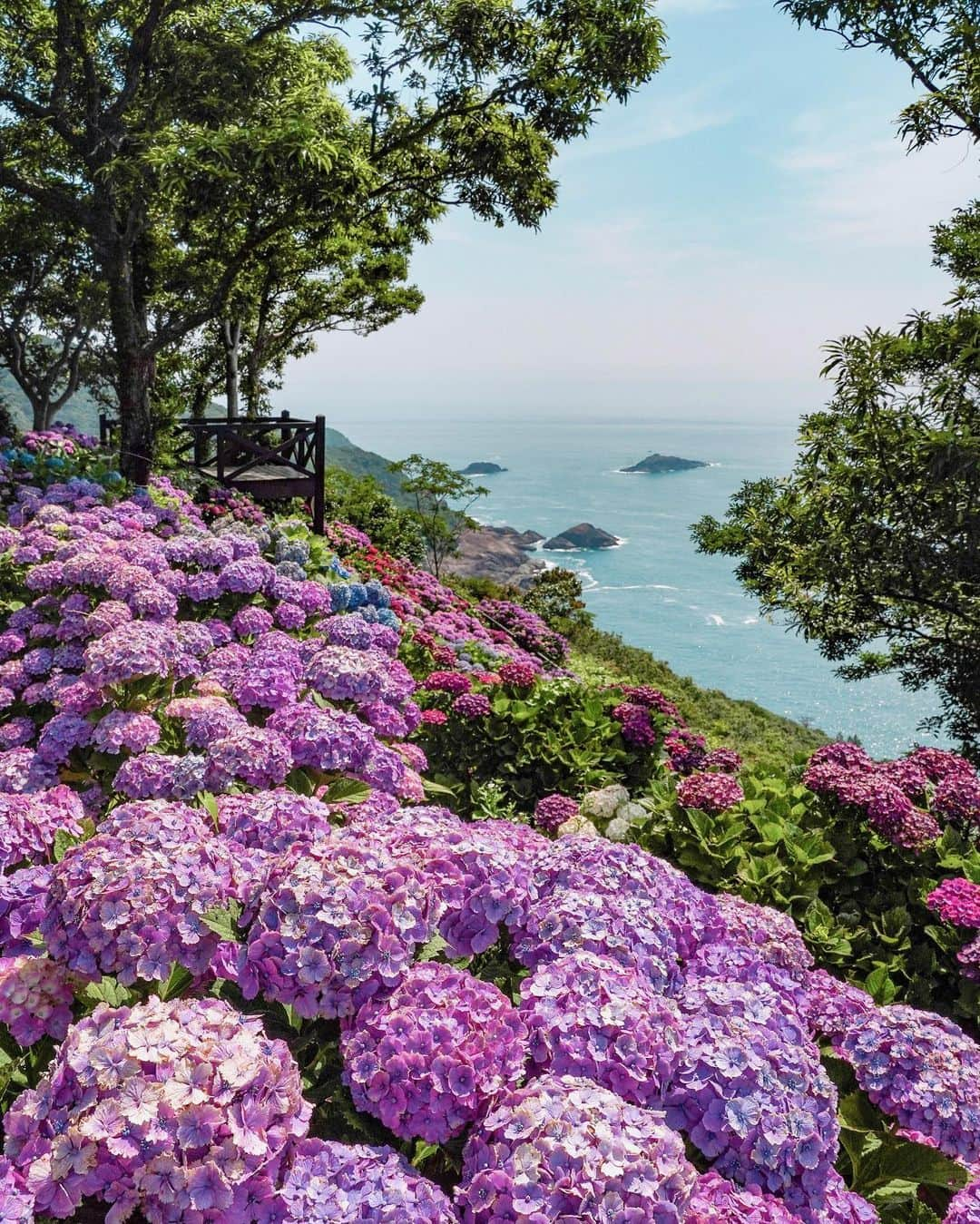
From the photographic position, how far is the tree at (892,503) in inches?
411

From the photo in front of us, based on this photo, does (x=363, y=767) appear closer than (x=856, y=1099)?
No

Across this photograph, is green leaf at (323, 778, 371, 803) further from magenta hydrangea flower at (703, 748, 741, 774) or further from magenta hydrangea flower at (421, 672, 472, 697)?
magenta hydrangea flower at (703, 748, 741, 774)

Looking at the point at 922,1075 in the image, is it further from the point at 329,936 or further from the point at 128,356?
the point at 128,356

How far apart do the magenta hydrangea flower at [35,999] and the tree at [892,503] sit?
9.92 m

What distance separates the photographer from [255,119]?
1369 centimetres

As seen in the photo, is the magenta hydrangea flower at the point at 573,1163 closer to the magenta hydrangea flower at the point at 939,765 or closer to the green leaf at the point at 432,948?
the green leaf at the point at 432,948

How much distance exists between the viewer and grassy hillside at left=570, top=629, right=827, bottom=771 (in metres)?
15.7

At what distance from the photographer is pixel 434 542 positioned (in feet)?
71.1

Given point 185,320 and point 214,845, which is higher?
point 185,320

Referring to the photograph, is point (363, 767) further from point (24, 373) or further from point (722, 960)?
point (24, 373)

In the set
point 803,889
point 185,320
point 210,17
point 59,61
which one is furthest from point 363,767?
point 210,17

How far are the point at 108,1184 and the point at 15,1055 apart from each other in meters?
0.84

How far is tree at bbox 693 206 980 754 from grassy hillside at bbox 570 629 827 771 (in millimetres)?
2936

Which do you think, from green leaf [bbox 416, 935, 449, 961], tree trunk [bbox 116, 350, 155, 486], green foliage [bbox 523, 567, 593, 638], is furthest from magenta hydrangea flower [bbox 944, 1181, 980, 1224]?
green foliage [bbox 523, 567, 593, 638]
